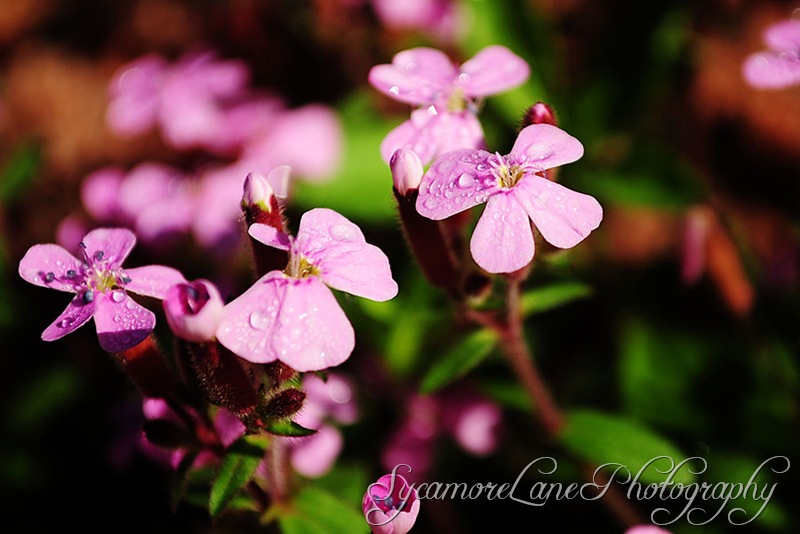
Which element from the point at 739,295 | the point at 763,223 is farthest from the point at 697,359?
the point at 763,223

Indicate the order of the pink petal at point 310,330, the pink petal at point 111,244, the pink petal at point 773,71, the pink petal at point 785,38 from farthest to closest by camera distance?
the pink petal at point 785,38 < the pink petal at point 773,71 < the pink petal at point 111,244 < the pink petal at point 310,330

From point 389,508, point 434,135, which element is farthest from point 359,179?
point 389,508

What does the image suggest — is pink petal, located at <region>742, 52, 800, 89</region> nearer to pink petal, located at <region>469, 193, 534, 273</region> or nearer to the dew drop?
pink petal, located at <region>469, 193, 534, 273</region>

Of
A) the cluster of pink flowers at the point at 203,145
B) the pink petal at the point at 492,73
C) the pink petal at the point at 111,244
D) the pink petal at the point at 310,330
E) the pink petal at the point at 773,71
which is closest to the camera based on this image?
the pink petal at the point at 310,330

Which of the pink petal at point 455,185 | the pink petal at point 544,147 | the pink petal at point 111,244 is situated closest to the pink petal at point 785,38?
the pink petal at point 544,147

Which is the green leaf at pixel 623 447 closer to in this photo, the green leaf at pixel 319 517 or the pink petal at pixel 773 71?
the green leaf at pixel 319 517

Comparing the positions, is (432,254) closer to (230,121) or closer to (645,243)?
(230,121)

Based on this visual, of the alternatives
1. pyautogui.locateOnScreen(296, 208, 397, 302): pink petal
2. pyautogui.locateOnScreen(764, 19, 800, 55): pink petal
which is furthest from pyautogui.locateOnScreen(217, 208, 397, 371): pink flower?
pyautogui.locateOnScreen(764, 19, 800, 55): pink petal
